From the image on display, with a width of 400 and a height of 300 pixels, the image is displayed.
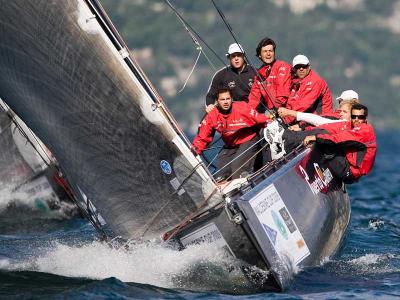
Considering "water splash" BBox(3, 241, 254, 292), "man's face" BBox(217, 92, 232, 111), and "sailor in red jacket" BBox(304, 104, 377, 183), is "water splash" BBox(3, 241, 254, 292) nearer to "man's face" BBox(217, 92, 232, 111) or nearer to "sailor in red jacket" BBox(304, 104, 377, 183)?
"man's face" BBox(217, 92, 232, 111)

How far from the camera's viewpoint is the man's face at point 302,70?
10.3 meters

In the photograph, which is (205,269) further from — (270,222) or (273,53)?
(273,53)

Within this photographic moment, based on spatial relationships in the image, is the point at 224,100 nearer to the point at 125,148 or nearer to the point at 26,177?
the point at 125,148

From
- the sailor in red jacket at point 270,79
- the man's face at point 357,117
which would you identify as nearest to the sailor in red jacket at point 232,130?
the sailor in red jacket at point 270,79

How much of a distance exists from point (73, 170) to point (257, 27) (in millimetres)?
119305

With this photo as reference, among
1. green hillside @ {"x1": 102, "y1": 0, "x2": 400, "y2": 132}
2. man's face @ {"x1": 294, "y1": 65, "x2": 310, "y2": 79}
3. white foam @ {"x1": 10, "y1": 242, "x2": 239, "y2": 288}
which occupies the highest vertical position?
man's face @ {"x1": 294, "y1": 65, "x2": 310, "y2": 79}

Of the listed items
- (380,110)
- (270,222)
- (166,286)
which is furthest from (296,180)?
(380,110)

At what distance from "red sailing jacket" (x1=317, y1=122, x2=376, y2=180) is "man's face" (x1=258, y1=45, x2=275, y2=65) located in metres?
1.09

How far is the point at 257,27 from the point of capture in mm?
127000

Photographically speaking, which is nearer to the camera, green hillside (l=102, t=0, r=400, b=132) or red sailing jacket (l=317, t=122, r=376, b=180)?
red sailing jacket (l=317, t=122, r=376, b=180)

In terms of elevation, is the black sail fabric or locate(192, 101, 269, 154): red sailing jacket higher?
the black sail fabric

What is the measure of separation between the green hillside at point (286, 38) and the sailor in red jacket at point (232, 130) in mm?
92612

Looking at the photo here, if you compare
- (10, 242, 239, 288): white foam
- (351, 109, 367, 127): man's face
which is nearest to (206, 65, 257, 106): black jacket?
(351, 109, 367, 127): man's face

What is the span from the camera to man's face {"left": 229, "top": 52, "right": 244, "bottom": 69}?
10172 mm
